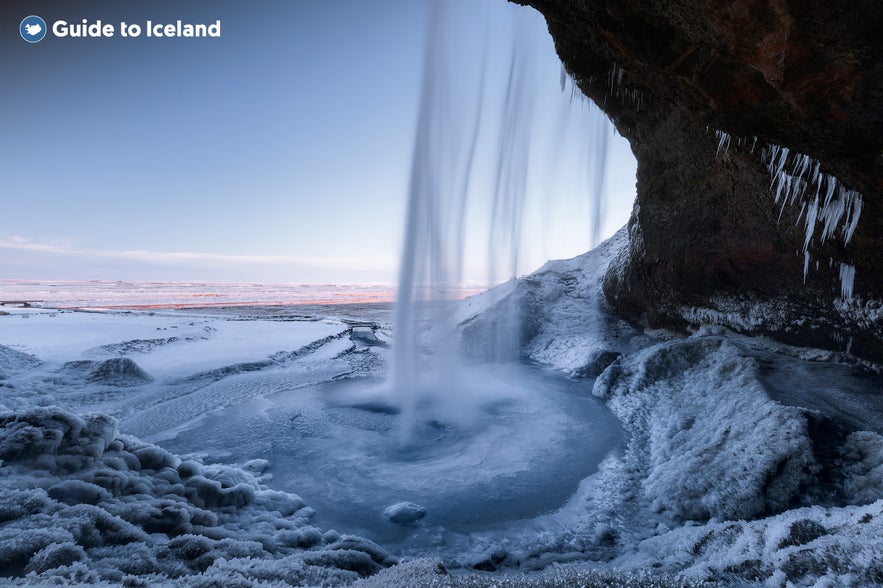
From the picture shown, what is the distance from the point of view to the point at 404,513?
11.8 ft

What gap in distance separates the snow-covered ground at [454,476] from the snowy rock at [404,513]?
0.06ft

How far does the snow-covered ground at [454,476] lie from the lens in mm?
2336

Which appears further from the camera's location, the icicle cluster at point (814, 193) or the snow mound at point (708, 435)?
the icicle cluster at point (814, 193)

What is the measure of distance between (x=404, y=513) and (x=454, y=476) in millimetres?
885

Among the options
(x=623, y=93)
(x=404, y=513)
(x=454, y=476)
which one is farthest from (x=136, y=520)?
(x=623, y=93)

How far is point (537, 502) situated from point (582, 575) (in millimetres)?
1767

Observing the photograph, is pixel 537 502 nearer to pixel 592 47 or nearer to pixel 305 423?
pixel 305 423

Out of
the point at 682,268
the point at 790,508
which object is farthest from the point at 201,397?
the point at 682,268

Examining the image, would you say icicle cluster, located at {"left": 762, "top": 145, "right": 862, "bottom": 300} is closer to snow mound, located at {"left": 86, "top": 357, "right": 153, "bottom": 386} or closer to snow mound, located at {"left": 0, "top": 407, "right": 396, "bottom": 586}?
snow mound, located at {"left": 0, "top": 407, "right": 396, "bottom": 586}

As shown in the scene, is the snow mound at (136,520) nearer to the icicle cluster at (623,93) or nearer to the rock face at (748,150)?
the rock face at (748,150)

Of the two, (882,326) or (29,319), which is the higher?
(882,326)

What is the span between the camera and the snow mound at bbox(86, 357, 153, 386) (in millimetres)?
7109

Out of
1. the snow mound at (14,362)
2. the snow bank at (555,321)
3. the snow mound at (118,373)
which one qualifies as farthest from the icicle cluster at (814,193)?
the snow mound at (14,362)

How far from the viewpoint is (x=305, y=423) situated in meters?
5.73
